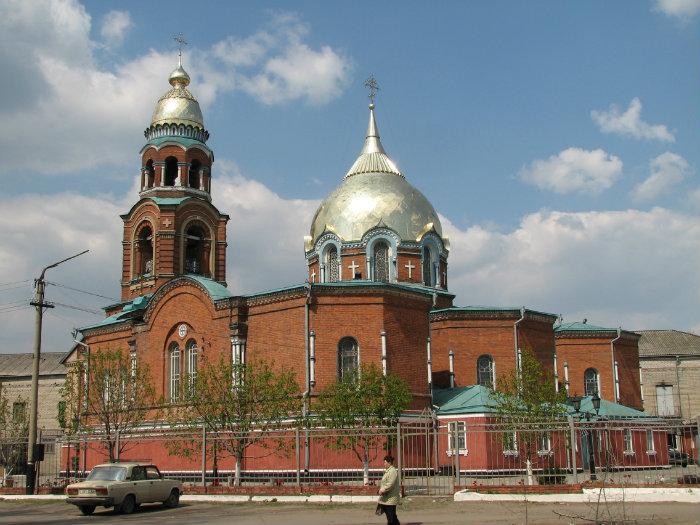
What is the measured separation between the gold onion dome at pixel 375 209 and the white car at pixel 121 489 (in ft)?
67.3

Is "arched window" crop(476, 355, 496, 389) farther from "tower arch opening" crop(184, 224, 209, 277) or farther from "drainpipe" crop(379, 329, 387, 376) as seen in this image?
"tower arch opening" crop(184, 224, 209, 277)

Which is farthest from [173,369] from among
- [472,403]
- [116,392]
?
[472,403]

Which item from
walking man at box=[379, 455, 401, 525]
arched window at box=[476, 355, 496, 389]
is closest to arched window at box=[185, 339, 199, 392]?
arched window at box=[476, 355, 496, 389]

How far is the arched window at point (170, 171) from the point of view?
42156 mm

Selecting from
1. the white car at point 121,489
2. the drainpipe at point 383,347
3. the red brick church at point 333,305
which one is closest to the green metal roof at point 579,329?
the red brick church at point 333,305

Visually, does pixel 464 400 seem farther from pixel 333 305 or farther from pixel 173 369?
pixel 173 369

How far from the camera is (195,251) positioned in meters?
42.4

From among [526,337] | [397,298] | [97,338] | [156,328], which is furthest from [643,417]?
[97,338]

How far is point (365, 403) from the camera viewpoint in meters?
28.2

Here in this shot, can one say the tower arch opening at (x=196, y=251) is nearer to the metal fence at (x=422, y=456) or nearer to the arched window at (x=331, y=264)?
the arched window at (x=331, y=264)

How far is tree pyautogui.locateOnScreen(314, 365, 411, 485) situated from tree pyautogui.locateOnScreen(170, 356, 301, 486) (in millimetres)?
1428

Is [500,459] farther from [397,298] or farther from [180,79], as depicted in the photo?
[180,79]

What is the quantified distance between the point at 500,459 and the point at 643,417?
1020 centimetres

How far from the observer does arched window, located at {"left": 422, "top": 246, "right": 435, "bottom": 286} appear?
41219 millimetres
